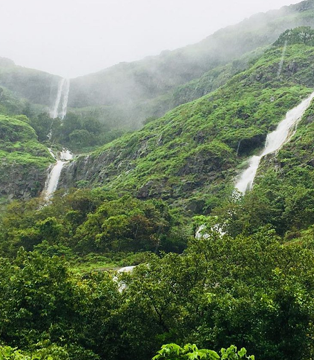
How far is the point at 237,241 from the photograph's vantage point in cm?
2070

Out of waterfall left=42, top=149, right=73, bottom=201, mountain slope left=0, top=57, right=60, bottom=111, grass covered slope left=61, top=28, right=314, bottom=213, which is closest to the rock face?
waterfall left=42, top=149, right=73, bottom=201

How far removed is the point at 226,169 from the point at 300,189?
24.4 m

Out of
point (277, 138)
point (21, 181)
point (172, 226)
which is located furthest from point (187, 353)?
point (21, 181)

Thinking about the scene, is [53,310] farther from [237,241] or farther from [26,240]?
[26,240]

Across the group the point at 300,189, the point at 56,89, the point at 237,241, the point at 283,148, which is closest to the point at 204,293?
the point at 237,241

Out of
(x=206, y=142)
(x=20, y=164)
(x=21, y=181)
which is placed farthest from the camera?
(x=20, y=164)

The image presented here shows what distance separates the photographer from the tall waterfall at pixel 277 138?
5625 cm

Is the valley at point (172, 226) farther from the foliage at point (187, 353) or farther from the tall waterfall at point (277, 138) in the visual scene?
the tall waterfall at point (277, 138)

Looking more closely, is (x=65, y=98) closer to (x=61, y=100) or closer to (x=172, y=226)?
(x=61, y=100)

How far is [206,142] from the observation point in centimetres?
7206

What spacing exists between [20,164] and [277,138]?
53.4 meters

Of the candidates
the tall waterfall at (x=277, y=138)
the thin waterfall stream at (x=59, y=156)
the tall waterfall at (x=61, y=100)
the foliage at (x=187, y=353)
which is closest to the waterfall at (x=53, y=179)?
the thin waterfall stream at (x=59, y=156)

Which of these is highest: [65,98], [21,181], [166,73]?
[166,73]

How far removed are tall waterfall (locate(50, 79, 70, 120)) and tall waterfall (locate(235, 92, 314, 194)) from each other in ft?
335
